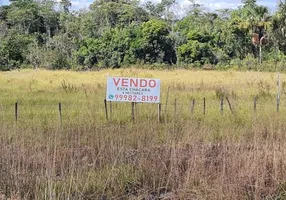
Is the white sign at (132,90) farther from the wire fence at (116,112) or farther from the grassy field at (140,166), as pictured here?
the grassy field at (140,166)

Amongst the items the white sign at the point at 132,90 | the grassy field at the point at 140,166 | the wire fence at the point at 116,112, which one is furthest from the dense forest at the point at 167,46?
the grassy field at the point at 140,166

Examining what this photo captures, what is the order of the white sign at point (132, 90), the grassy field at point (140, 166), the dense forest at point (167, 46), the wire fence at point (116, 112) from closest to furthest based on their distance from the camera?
the grassy field at point (140, 166)
the wire fence at point (116, 112)
the white sign at point (132, 90)
the dense forest at point (167, 46)

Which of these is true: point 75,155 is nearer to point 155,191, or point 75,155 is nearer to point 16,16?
point 155,191

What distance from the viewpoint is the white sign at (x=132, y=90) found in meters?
8.43

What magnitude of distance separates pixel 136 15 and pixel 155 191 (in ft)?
175

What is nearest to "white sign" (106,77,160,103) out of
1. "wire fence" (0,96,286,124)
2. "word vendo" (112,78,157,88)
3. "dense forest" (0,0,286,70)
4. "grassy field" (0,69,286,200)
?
"word vendo" (112,78,157,88)

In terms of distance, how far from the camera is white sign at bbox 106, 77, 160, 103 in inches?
332

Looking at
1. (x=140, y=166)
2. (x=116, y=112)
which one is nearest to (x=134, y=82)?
(x=116, y=112)

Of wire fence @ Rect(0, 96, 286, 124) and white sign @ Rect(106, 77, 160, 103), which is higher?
white sign @ Rect(106, 77, 160, 103)

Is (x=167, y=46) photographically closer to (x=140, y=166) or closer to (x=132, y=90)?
(x=132, y=90)

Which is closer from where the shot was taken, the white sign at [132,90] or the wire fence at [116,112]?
the wire fence at [116,112]

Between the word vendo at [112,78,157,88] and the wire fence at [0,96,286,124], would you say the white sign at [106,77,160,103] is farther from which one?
the wire fence at [0,96,286,124]

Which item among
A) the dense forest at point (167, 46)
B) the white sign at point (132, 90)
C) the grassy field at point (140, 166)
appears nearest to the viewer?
the grassy field at point (140, 166)

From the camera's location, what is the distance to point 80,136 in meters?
5.80
